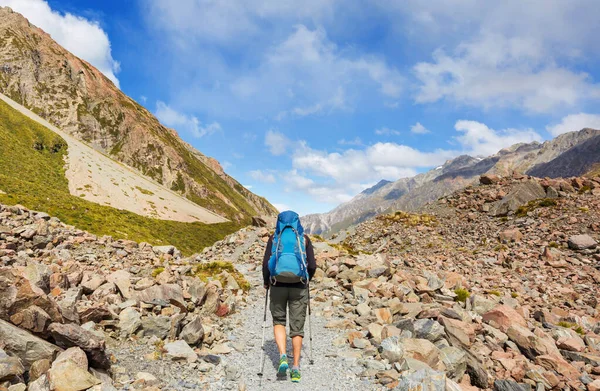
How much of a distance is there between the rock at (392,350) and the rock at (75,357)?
7.27 meters

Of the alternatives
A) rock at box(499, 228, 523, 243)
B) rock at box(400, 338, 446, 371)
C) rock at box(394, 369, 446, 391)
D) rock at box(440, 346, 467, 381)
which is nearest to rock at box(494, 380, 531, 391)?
rock at box(440, 346, 467, 381)

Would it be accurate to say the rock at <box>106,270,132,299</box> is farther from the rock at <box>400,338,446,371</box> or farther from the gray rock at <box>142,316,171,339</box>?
the rock at <box>400,338,446,371</box>

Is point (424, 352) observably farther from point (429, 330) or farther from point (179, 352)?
point (179, 352)

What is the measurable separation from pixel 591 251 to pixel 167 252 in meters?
34.2

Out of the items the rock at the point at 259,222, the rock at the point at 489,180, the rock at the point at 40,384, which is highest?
the rock at the point at 489,180

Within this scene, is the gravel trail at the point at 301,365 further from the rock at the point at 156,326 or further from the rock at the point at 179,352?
the rock at the point at 156,326

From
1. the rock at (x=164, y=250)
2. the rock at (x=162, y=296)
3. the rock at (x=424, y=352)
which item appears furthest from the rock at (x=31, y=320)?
the rock at (x=164, y=250)

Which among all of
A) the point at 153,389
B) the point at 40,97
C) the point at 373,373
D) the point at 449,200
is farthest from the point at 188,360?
the point at 40,97

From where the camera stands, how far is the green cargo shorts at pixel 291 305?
329 inches

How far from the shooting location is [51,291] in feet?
34.0

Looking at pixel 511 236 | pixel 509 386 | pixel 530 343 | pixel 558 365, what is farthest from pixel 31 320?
pixel 511 236

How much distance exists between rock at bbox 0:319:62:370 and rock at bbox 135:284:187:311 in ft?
15.9

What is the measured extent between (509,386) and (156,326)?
9.92m

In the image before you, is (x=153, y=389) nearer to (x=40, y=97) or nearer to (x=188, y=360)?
(x=188, y=360)
